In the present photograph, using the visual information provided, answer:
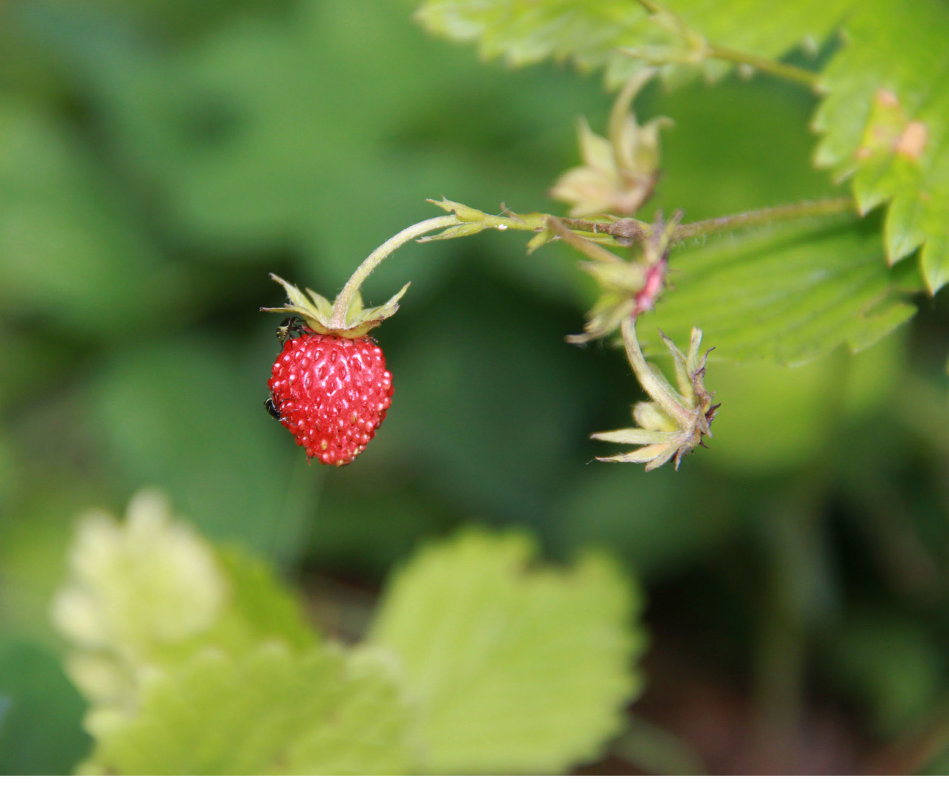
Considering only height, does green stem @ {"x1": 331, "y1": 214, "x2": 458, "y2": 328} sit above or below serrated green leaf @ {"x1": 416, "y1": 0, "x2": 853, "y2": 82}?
below

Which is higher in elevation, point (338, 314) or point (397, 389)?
point (397, 389)

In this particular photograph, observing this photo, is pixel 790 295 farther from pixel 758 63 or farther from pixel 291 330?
pixel 291 330

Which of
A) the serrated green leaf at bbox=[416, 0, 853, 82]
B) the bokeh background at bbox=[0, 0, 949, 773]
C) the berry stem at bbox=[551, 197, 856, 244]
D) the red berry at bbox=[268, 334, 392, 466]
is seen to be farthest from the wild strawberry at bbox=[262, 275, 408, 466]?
the bokeh background at bbox=[0, 0, 949, 773]

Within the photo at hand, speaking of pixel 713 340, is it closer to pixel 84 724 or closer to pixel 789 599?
pixel 84 724

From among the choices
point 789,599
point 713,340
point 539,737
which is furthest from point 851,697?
point 713,340

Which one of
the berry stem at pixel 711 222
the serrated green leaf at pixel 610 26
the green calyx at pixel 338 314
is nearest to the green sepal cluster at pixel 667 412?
the berry stem at pixel 711 222

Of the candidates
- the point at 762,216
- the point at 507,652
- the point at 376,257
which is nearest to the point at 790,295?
the point at 762,216

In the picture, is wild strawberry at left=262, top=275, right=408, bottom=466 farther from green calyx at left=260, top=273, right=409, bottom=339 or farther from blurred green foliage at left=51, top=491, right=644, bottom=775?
blurred green foliage at left=51, top=491, right=644, bottom=775

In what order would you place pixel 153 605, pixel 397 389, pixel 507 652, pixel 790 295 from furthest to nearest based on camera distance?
pixel 397 389 < pixel 507 652 < pixel 153 605 < pixel 790 295

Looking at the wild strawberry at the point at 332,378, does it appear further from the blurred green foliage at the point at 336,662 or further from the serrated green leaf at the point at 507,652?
the serrated green leaf at the point at 507,652
